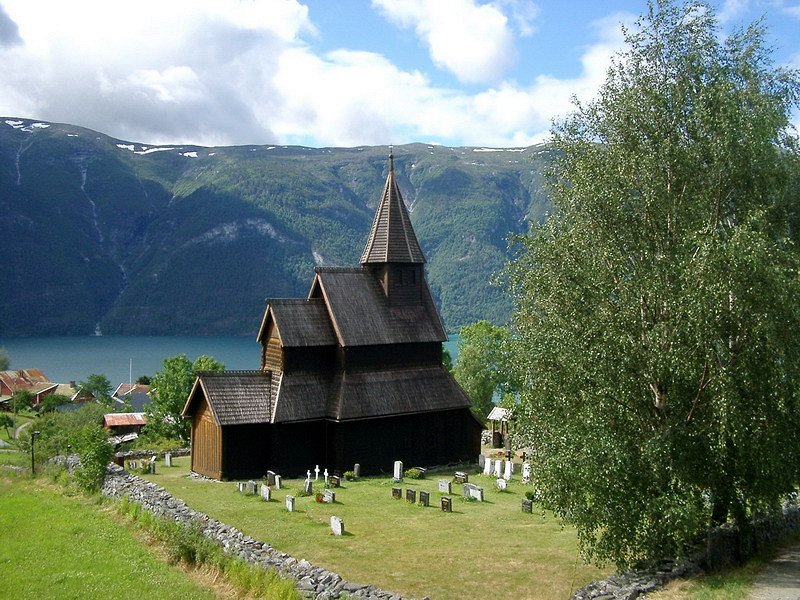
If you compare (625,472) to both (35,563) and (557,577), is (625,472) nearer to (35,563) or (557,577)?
(557,577)

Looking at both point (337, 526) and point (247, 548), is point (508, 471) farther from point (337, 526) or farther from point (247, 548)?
point (247, 548)

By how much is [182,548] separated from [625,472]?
11358 millimetres

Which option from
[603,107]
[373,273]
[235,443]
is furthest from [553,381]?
[373,273]

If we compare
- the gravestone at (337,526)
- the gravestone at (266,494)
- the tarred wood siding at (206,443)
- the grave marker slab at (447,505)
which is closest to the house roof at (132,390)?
the tarred wood siding at (206,443)

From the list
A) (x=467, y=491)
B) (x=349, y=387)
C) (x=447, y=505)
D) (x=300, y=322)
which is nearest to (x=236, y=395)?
(x=300, y=322)

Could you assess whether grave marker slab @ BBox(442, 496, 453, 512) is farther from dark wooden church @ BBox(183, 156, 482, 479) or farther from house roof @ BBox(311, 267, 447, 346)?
house roof @ BBox(311, 267, 447, 346)

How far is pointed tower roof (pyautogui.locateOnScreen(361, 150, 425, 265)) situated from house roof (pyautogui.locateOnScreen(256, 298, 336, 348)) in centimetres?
371

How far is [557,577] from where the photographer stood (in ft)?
51.2

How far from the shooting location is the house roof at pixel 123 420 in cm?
5512

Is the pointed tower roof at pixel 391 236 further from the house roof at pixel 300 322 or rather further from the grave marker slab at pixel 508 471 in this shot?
the grave marker slab at pixel 508 471

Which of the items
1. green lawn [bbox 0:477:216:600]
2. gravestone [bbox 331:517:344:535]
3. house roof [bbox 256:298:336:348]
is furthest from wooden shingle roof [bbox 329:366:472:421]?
green lawn [bbox 0:477:216:600]

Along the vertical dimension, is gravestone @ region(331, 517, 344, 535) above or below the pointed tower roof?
below

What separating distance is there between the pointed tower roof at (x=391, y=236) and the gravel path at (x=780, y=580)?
2030 centimetres

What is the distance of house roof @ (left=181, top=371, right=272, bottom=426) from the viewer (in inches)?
1104
